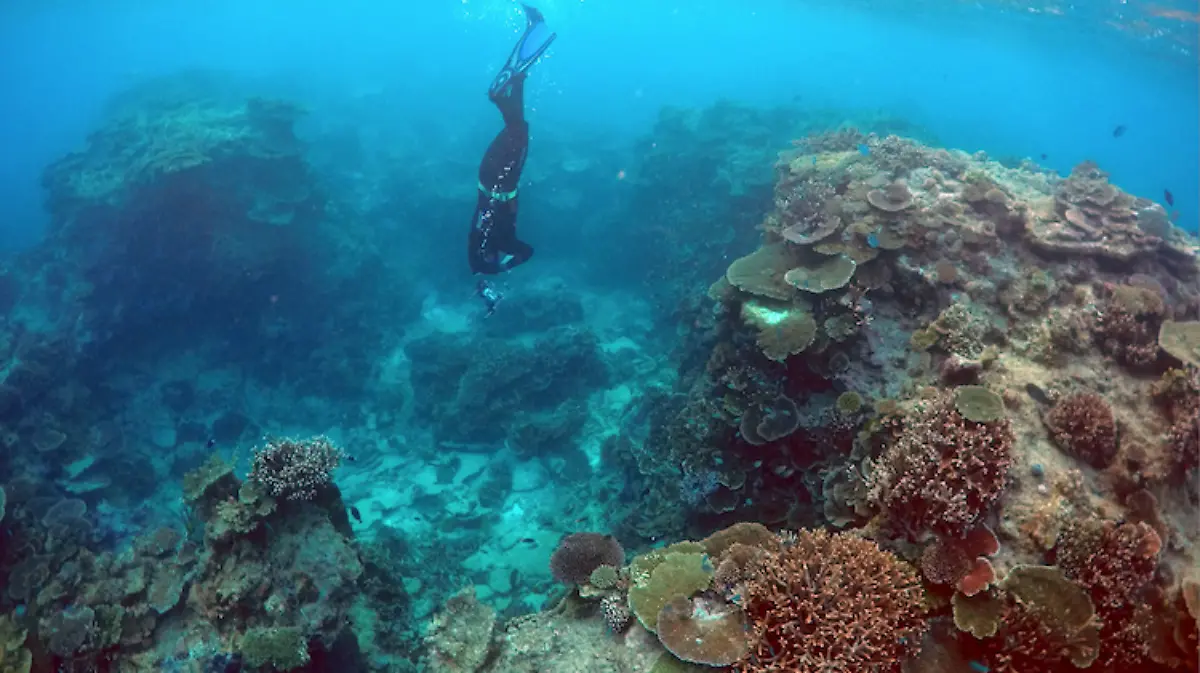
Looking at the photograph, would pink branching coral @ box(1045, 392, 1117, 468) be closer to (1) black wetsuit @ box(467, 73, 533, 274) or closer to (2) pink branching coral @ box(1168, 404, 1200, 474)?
(2) pink branching coral @ box(1168, 404, 1200, 474)

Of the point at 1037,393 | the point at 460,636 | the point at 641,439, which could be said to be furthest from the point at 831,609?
the point at 641,439

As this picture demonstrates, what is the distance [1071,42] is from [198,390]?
53280 mm

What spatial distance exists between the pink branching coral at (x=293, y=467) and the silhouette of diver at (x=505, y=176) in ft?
17.7

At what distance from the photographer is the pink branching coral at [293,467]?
7414 millimetres

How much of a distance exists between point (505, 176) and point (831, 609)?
404 inches

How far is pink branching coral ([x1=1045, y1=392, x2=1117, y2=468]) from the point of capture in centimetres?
568

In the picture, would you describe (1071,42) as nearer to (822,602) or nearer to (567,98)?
(567,98)

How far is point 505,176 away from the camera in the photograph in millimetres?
12055

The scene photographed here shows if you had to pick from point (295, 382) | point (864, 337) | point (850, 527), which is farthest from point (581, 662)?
point (295, 382)

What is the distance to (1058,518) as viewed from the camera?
197 inches

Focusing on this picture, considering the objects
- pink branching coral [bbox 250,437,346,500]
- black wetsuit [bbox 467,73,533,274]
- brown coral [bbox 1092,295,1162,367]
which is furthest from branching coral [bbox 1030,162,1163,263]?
pink branching coral [bbox 250,437,346,500]

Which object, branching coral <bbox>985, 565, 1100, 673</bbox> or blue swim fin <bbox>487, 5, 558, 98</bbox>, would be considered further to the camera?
blue swim fin <bbox>487, 5, 558, 98</bbox>

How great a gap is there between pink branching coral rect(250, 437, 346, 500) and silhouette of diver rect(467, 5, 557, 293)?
5.38m

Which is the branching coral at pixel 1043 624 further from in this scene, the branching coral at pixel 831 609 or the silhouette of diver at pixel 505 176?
the silhouette of diver at pixel 505 176
